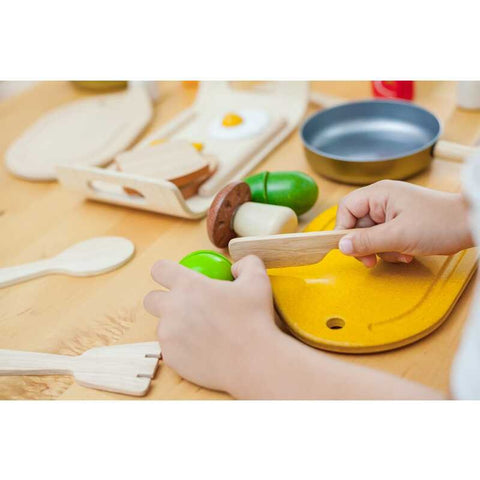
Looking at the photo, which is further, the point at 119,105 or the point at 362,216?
the point at 119,105

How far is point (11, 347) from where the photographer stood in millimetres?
750

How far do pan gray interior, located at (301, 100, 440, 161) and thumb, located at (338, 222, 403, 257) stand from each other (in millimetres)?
323

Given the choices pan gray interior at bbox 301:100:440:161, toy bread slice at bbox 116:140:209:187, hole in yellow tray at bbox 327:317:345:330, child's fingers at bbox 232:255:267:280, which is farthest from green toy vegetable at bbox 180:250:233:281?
pan gray interior at bbox 301:100:440:161

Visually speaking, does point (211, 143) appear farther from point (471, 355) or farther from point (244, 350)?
point (471, 355)

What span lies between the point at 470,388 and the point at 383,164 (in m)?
0.45

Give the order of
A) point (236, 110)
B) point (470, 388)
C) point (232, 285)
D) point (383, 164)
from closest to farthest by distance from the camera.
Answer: point (470, 388), point (232, 285), point (383, 164), point (236, 110)

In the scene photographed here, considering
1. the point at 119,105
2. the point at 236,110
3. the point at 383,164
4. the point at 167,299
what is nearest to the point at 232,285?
the point at 167,299

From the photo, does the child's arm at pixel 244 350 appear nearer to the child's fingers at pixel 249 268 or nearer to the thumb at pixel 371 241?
the child's fingers at pixel 249 268

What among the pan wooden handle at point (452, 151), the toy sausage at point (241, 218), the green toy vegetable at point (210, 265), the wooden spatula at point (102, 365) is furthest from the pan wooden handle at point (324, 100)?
the wooden spatula at point (102, 365)

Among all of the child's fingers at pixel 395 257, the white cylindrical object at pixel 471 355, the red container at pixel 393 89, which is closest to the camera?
the white cylindrical object at pixel 471 355

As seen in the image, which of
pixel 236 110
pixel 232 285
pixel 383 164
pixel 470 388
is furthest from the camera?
pixel 236 110

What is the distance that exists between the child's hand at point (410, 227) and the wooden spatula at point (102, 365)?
0.25 meters

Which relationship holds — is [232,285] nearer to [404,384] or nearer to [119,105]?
[404,384]

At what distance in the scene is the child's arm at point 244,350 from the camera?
0.60 m
